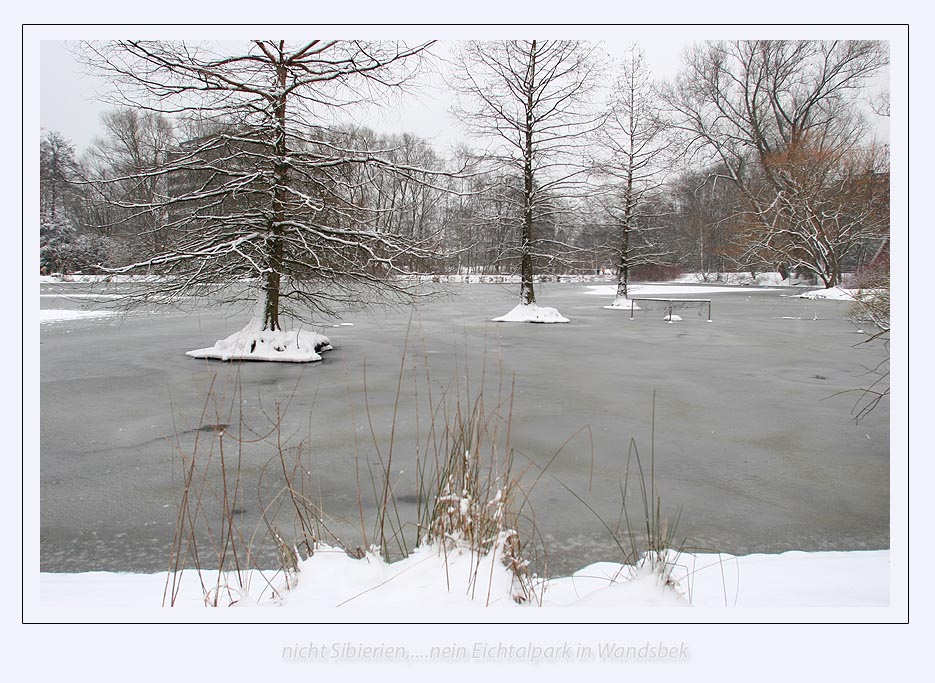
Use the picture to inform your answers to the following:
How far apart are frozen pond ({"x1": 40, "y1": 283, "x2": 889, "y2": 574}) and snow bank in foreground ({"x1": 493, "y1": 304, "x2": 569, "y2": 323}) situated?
5.30m

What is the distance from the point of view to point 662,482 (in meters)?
4.25

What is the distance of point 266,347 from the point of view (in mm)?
9836

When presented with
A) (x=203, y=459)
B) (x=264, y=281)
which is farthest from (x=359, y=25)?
(x=264, y=281)

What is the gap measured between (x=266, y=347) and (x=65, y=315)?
37.0 feet

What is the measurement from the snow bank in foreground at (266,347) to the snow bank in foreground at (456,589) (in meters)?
6.89

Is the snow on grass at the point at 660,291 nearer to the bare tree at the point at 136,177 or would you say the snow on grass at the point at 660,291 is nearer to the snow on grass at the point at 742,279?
the snow on grass at the point at 742,279

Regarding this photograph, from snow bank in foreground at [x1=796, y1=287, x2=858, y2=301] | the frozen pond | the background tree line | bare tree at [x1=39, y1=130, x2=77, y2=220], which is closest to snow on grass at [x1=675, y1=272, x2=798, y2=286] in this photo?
snow bank in foreground at [x1=796, y1=287, x2=858, y2=301]

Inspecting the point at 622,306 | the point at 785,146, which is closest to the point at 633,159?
the point at 622,306

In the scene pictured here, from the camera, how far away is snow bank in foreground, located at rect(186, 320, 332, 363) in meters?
9.59

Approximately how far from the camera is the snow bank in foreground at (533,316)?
56.8 feet

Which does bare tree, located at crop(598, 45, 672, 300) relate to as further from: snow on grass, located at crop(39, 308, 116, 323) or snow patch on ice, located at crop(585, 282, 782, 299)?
snow on grass, located at crop(39, 308, 116, 323)

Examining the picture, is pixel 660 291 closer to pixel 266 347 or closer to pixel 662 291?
pixel 662 291

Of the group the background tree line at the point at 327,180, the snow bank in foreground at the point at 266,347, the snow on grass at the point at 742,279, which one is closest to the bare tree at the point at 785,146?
the background tree line at the point at 327,180
